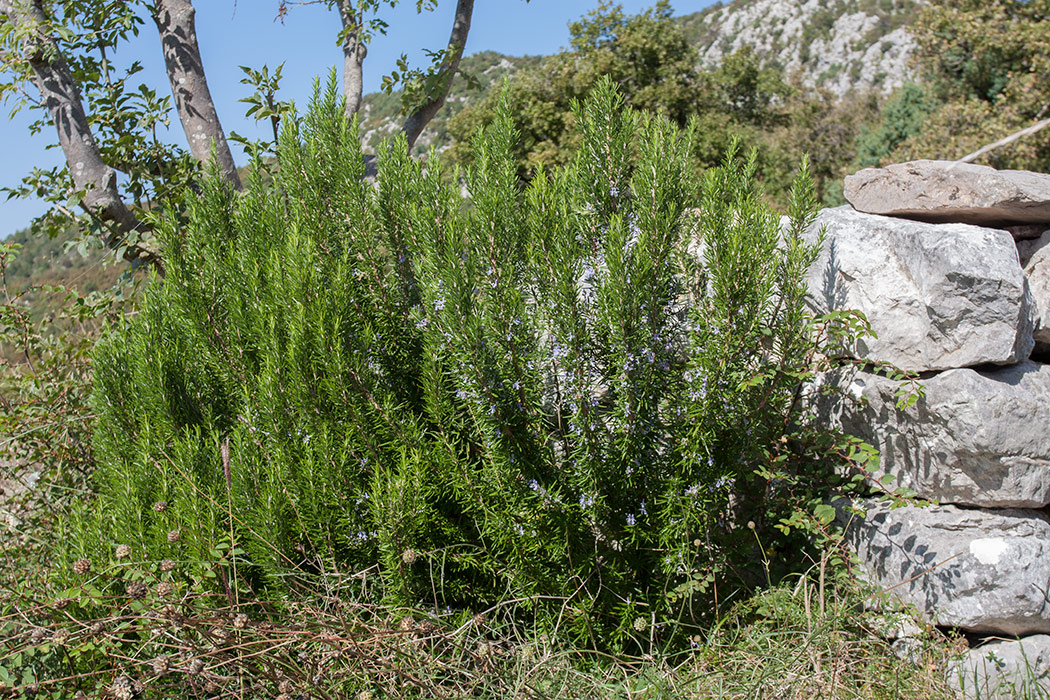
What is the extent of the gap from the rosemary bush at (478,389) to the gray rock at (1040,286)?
1213 millimetres

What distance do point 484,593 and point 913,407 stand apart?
2122mm

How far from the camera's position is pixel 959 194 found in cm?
337

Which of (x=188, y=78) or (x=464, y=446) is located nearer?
(x=464, y=446)

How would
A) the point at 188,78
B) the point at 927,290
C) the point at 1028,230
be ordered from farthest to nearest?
the point at 188,78 < the point at 1028,230 < the point at 927,290

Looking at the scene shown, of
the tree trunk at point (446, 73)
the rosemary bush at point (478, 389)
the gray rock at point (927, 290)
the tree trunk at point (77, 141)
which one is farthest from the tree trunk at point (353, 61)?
the gray rock at point (927, 290)

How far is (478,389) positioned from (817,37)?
191ft

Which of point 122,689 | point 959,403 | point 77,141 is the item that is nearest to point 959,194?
point 959,403

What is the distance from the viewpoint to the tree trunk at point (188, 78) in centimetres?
471

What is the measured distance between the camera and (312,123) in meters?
3.39

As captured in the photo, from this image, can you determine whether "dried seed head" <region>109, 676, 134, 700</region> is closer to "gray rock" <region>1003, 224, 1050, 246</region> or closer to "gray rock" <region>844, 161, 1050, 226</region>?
"gray rock" <region>844, 161, 1050, 226</region>

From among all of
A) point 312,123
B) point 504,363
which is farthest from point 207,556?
point 312,123

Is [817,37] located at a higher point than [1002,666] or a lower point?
higher

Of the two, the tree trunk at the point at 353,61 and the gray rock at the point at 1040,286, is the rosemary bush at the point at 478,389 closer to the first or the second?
the gray rock at the point at 1040,286

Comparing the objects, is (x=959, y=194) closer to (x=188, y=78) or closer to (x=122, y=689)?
(x=122, y=689)
